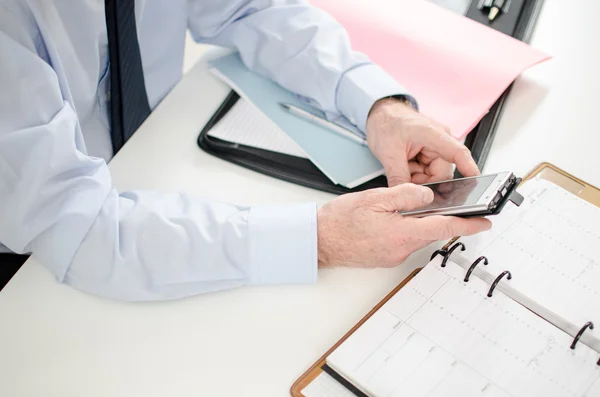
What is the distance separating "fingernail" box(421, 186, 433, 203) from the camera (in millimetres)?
795

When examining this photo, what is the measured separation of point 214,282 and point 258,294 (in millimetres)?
61

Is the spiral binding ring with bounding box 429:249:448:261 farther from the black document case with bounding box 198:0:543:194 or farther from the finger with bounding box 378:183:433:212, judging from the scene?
the black document case with bounding box 198:0:543:194

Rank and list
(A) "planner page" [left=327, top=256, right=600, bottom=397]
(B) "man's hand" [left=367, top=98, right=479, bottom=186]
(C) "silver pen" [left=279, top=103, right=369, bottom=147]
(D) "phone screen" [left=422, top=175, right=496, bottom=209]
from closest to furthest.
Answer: (A) "planner page" [left=327, top=256, right=600, bottom=397], (D) "phone screen" [left=422, top=175, right=496, bottom=209], (B) "man's hand" [left=367, top=98, right=479, bottom=186], (C) "silver pen" [left=279, top=103, right=369, bottom=147]

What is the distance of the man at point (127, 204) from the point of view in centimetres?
76

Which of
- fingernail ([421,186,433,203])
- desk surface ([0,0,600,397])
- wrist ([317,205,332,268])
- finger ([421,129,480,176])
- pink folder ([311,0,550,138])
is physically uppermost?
pink folder ([311,0,550,138])

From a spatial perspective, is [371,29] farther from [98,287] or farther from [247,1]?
[98,287]

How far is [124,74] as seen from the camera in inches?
36.3

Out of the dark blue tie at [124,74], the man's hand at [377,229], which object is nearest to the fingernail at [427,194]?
the man's hand at [377,229]

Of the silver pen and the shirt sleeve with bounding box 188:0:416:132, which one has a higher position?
the shirt sleeve with bounding box 188:0:416:132

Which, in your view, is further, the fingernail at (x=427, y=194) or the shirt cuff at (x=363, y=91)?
the shirt cuff at (x=363, y=91)

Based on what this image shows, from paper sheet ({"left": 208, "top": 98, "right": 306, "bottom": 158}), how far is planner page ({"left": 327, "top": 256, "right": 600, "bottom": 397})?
1.08 feet

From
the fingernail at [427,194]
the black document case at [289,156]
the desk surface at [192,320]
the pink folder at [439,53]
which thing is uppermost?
the pink folder at [439,53]

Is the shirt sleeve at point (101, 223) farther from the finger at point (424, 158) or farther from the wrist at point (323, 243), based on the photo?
the finger at point (424, 158)

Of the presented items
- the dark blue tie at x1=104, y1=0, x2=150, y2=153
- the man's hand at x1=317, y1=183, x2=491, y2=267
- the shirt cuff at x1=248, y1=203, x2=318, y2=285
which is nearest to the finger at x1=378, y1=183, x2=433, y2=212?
the man's hand at x1=317, y1=183, x2=491, y2=267
